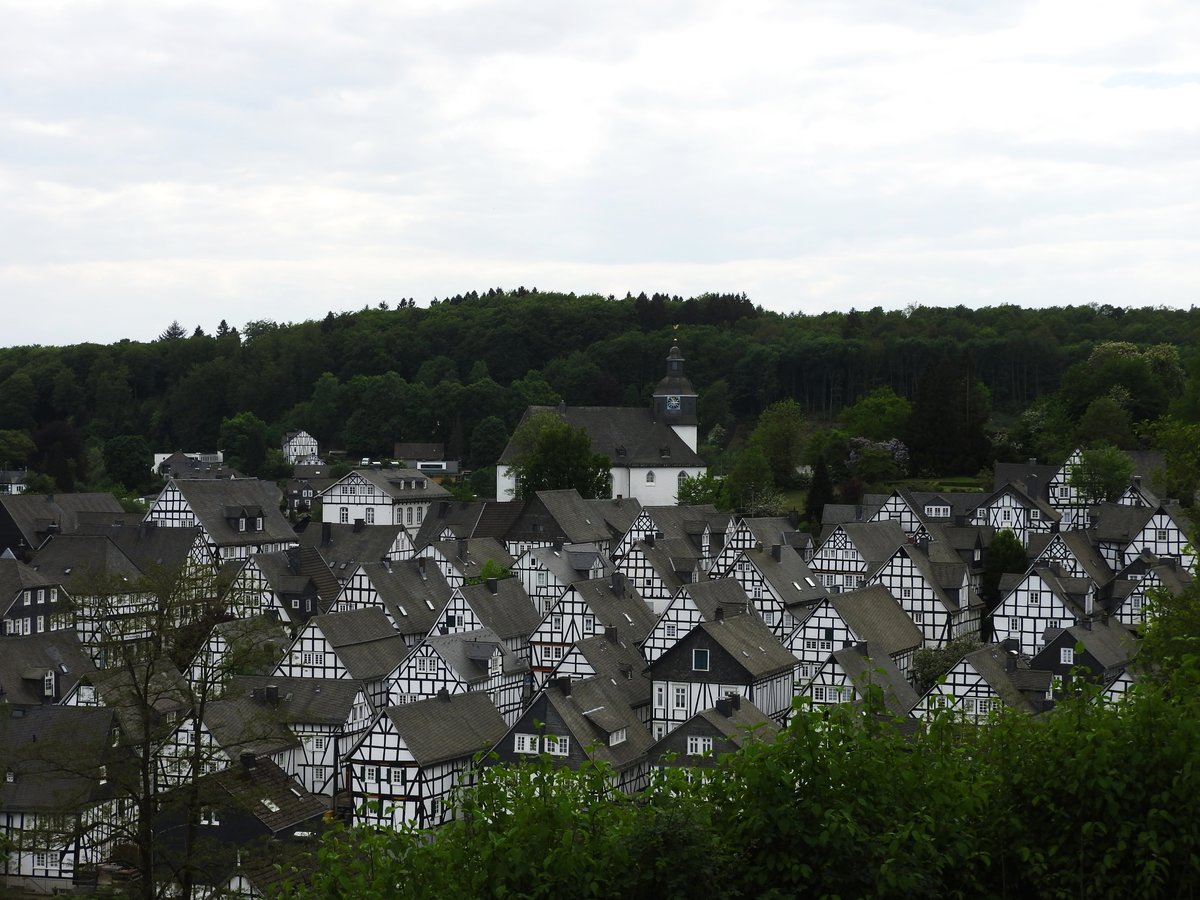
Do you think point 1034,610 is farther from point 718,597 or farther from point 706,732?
point 706,732

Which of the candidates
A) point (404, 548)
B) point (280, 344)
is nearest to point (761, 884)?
point (404, 548)

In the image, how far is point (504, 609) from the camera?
5400 cm

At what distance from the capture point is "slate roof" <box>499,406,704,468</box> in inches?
3824

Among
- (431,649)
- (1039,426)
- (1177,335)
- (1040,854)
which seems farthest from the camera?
(1177,335)

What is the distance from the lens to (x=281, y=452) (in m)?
128

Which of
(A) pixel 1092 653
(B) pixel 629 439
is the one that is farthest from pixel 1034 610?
(B) pixel 629 439

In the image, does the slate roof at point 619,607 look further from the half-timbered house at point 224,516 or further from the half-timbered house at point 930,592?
the half-timbered house at point 224,516

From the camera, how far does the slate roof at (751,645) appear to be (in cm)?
4500

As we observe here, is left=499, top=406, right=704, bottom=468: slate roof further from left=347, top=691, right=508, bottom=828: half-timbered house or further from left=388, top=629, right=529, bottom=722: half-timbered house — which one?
left=347, top=691, right=508, bottom=828: half-timbered house

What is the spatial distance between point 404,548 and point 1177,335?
68934mm

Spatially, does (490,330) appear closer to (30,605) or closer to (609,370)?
(609,370)

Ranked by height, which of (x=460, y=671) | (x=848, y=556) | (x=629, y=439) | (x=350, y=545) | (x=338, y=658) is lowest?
(x=460, y=671)

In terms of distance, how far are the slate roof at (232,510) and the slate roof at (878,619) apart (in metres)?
33.0

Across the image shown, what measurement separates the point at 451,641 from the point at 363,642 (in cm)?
333
